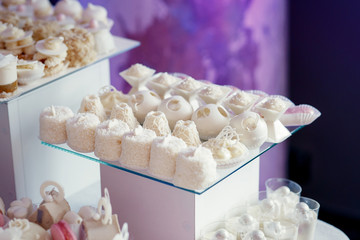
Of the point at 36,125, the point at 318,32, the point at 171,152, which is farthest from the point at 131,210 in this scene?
the point at 318,32

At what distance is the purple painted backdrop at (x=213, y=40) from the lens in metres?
3.53

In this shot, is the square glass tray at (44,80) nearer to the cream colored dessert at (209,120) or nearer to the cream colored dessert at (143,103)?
the cream colored dessert at (143,103)

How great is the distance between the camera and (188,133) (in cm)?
203

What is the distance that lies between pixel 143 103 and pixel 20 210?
58 cm

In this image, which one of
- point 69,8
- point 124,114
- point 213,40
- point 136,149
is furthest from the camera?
point 213,40

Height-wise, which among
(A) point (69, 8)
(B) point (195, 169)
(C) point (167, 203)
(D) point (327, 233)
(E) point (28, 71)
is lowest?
(D) point (327, 233)

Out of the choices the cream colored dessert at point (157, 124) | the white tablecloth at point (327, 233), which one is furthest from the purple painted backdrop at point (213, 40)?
the white tablecloth at point (327, 233)

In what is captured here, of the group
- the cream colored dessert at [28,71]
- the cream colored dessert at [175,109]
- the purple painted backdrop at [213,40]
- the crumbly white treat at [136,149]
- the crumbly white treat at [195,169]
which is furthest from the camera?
the purple painted backdrop at [213,40]

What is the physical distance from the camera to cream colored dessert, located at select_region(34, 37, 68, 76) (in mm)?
2432

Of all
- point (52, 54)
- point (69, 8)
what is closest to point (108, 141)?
point (52, 54)

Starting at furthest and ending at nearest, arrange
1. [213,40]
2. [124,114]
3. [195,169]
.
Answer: [213,40], [124,114], [195,169]

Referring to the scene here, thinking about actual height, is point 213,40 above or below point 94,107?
below

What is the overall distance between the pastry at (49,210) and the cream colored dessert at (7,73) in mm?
451

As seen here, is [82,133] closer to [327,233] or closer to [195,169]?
[195,169]
